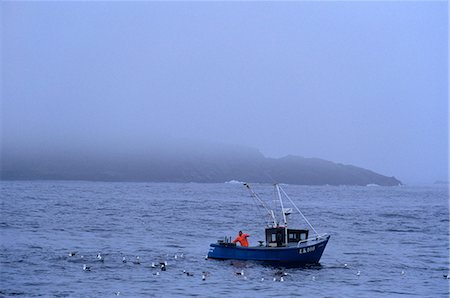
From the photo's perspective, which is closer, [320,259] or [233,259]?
[233,259]

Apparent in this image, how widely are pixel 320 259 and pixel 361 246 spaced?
1214 cm

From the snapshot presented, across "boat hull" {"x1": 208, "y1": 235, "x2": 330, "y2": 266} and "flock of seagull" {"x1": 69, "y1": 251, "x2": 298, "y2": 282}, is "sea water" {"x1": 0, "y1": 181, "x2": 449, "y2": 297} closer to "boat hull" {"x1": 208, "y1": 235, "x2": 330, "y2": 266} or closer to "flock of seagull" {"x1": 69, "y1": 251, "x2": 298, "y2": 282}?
"flock of seagull" {"x1": 69, "y1": 251, "x2": 298, "y2": 282}

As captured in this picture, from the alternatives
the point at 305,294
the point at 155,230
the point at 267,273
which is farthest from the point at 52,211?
the point at 305,294

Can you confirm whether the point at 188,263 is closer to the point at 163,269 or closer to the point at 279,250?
the point at 163,269

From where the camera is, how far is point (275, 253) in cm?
4641

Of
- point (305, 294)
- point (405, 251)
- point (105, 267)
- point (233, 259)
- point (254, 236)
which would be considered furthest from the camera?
point (254, 236)

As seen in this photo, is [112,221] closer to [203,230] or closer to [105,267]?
[203,230]

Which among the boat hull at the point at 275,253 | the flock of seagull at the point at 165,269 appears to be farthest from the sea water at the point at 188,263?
the boat hull at the point at 275,253

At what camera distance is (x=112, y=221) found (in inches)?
3226

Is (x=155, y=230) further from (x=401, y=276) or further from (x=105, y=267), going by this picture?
(x=401, y=276)

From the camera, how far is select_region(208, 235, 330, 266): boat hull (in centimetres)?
4641

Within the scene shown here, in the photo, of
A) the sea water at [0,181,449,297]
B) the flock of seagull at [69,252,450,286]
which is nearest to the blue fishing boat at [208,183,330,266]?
the sea water at [0,181,449,297]

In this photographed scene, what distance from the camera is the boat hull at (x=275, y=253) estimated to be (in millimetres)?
46406

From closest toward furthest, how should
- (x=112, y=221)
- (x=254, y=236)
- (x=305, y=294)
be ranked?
(x=305, y=294) < (x=254, y=236) < (x=112, y=221)
